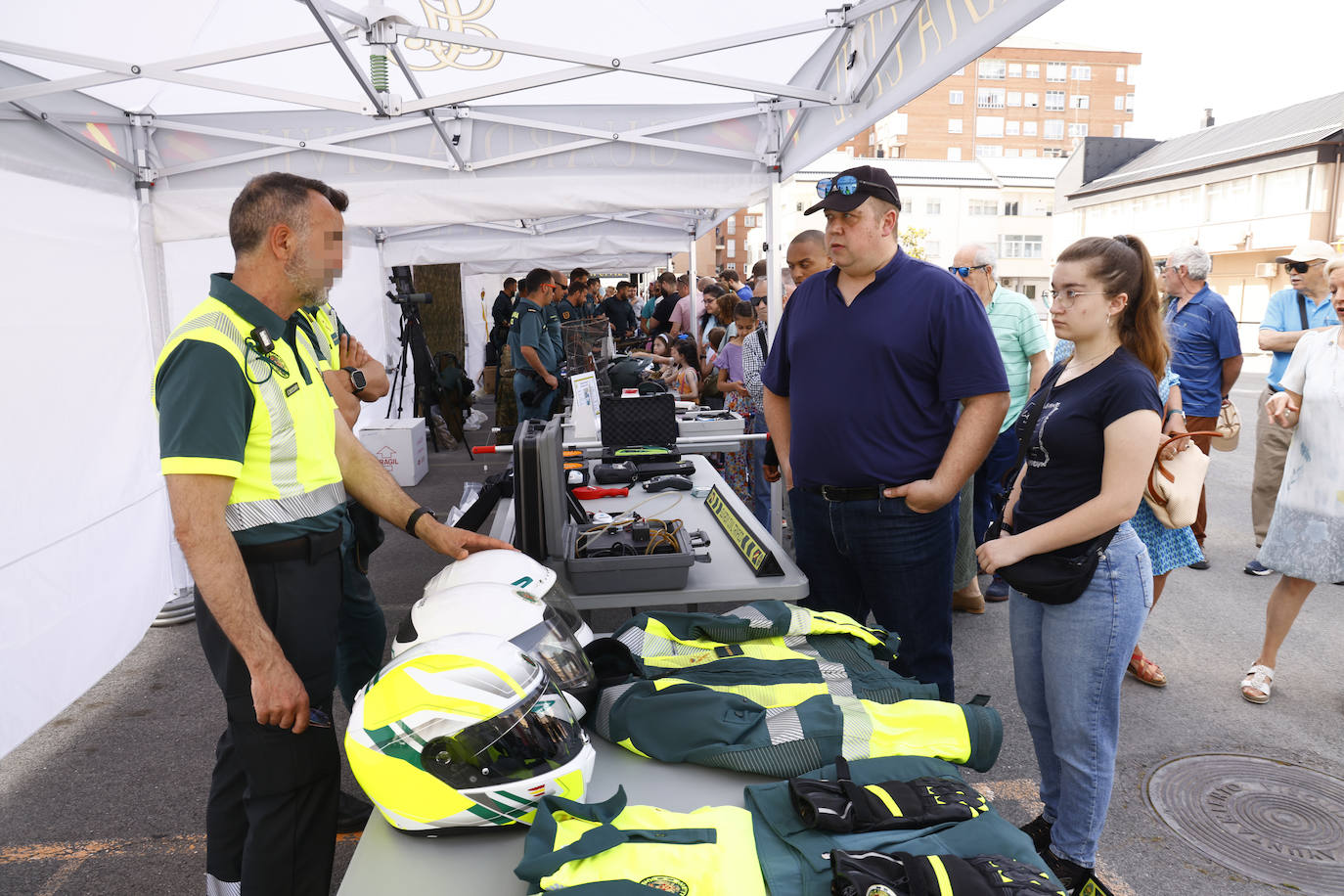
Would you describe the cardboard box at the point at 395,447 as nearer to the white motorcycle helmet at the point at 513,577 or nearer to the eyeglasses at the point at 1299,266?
the white motorcycle helmet at the point at 513,577

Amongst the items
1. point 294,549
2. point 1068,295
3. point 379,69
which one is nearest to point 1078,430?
point 1068,295

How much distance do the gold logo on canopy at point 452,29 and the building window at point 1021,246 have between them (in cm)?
5677

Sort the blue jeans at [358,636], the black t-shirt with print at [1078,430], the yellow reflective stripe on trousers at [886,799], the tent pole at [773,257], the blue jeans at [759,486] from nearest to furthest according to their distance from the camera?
the yellow reflective stripe on trousers at [886,799] → the black t-shirt with print at [1078,430] → the blue jeans at [358,636] → the tent pole at [773,257] → the blue jeans at [759,486]

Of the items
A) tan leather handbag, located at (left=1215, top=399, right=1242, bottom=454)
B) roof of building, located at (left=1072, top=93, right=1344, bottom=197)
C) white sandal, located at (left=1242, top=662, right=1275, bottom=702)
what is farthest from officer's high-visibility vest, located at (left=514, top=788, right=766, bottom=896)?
roof of building, located at (left=1072, top=93, right=1344, bottom=197)

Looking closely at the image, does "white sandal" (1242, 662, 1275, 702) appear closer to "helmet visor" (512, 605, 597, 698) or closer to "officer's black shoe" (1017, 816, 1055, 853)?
"officer's black shoe" (1017, 816, 1055, 853)

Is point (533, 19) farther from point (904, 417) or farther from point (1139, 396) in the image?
point (1139, 396)

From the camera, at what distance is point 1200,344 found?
17.3ft

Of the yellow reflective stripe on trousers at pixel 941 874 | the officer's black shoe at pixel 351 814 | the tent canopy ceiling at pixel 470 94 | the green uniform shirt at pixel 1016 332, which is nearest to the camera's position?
the yellow reflective stripe on trousers at pixel 941 874

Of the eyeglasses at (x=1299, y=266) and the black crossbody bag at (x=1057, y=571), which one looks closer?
the black crossbody bag at (x=1057, y=571)

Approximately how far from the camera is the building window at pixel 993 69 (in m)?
79.6

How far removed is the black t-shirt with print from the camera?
6.77 ft

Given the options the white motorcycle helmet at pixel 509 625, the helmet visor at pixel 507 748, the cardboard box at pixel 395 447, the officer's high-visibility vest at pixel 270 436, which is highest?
the officer's high-visibility vest at pixel 270 436

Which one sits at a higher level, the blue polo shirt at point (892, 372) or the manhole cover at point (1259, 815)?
the blue polo shirt at point (892, 372)

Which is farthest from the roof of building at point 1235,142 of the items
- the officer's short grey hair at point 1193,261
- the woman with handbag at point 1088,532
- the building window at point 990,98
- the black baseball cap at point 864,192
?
the woman with handbag at point 1088,532
